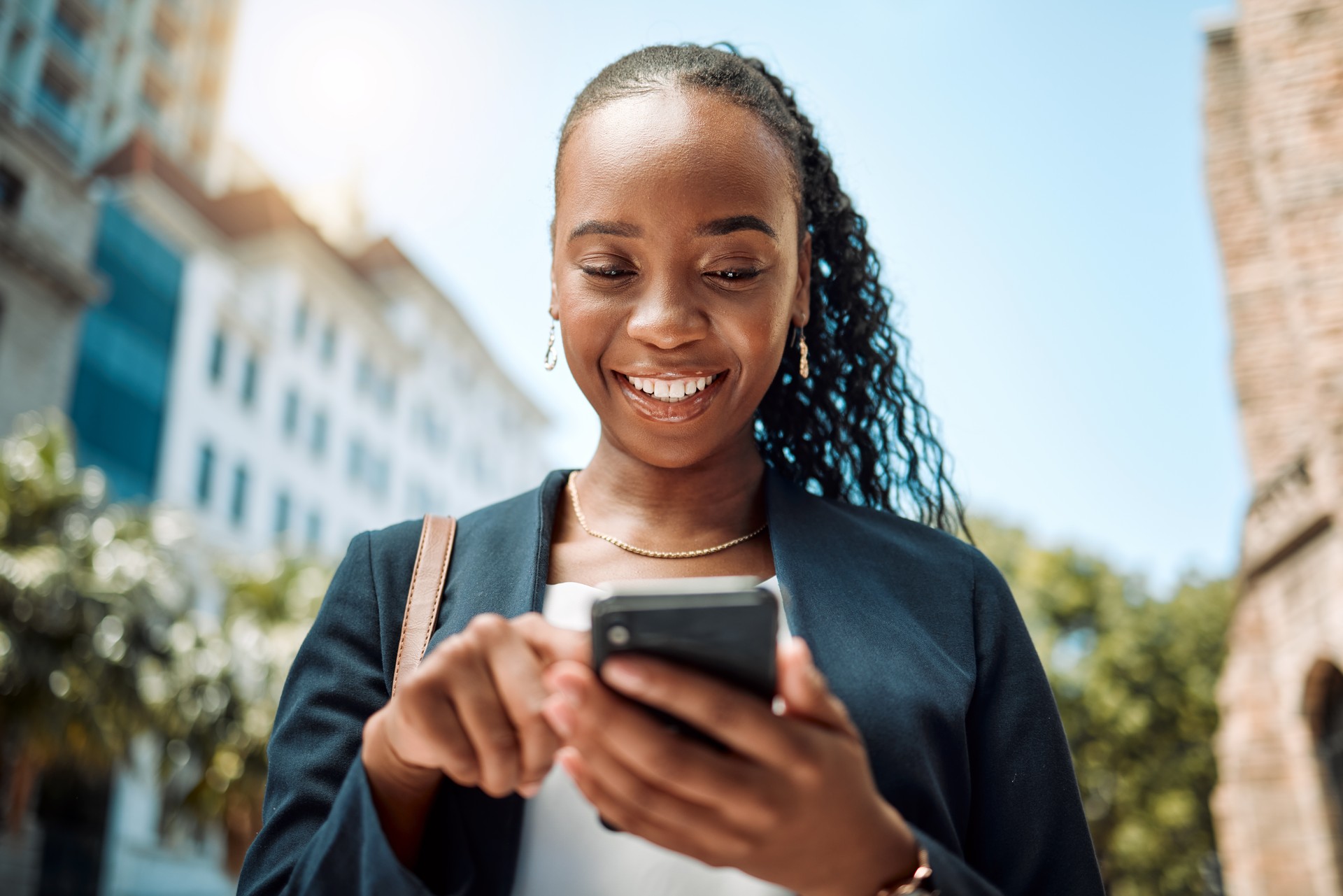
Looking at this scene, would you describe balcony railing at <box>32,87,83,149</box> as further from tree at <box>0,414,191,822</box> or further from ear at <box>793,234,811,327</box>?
ear at <box>793,234,811,327</box>

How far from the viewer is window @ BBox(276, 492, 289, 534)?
3547cm

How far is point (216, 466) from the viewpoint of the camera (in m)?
33.1

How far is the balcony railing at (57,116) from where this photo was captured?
3011cm

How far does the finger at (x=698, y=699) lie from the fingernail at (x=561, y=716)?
0.05m

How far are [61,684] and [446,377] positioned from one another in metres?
35.0

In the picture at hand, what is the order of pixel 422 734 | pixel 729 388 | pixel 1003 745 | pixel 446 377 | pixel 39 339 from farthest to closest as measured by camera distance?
pixel 446 377, pixel 39 339, pixel 729 388, pixel 1003 745, pixel 422 734

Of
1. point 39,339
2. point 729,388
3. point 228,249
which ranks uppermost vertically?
point 228,249

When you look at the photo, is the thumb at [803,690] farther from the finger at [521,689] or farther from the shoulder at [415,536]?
the shoulder at [415,536]

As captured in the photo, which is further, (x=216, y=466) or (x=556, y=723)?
(x=216, y=466)

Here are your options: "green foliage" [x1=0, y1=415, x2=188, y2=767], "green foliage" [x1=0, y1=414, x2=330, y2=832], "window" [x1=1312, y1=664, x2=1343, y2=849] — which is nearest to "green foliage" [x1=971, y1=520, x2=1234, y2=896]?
Answer: "window" [x1=1312, y1=664, x2=1343, y2=849]

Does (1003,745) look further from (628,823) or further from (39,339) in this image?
(39,339)

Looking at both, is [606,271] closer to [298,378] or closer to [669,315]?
[669,315]

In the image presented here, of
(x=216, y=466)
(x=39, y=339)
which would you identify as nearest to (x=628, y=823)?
(x=39, y=339)

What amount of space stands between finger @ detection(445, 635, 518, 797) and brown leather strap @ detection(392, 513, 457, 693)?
0.51 m
